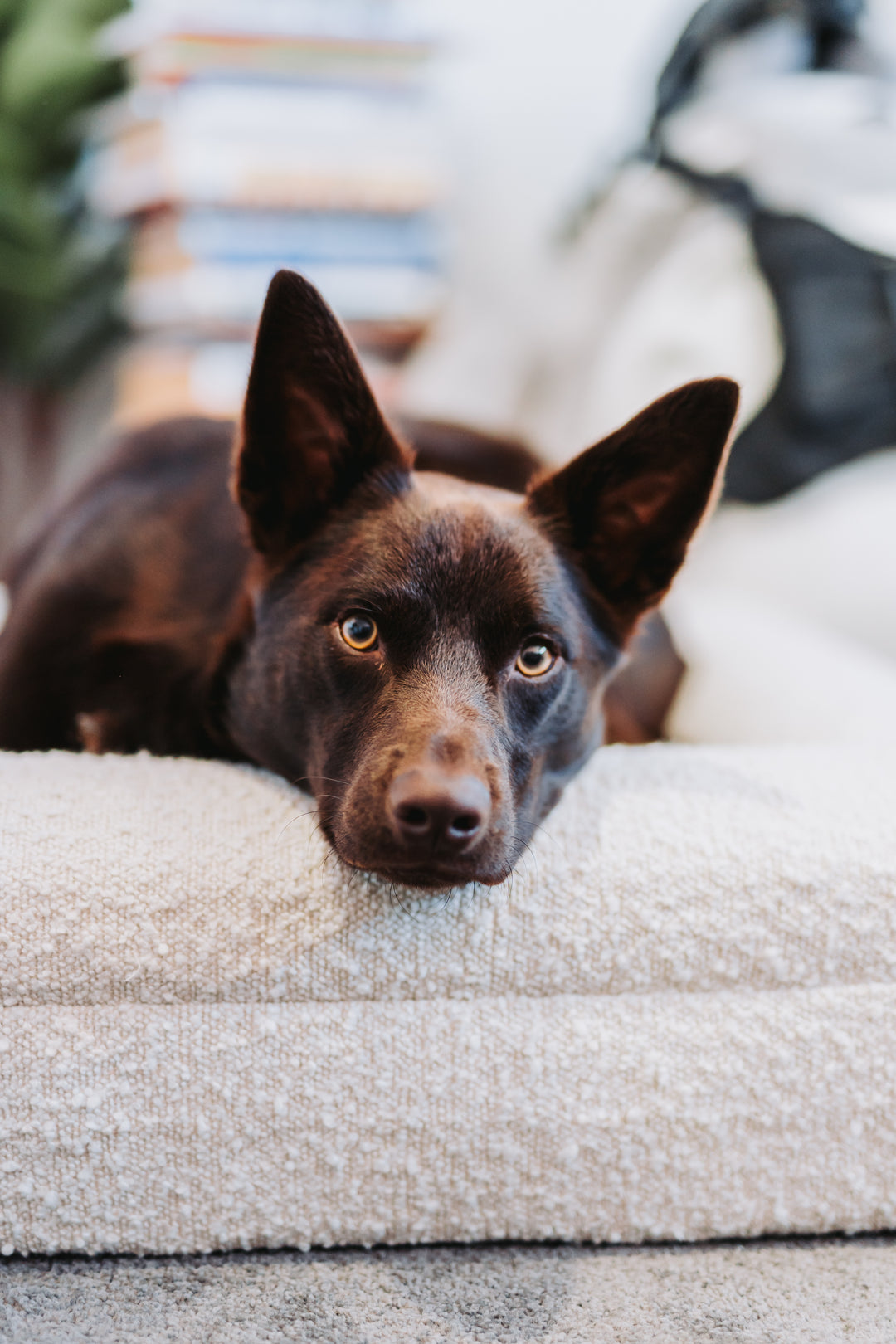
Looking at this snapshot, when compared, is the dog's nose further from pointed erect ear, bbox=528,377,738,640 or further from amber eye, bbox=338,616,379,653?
pointed erect ear, bbox=528,377,738,640

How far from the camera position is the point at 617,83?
3.26m

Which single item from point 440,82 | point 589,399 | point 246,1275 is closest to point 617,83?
point 440,82

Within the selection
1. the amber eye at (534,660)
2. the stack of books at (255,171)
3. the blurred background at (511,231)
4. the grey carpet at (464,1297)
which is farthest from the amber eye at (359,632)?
the stack of books at (255,171)

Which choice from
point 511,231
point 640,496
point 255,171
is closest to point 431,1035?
point 640,496

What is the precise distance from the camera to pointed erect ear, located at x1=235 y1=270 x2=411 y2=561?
1193 millimetres

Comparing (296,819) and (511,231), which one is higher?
(511,231)

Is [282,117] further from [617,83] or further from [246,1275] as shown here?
[246,1275]

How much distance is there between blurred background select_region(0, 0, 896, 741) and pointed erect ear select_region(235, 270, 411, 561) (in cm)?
85

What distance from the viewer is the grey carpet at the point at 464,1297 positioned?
95 centimetres

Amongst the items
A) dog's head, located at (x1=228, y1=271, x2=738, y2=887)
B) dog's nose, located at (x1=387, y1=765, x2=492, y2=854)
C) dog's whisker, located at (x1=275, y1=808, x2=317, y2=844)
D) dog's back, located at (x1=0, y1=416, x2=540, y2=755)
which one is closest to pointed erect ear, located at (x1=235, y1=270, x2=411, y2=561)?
dog's head, located at (x1=228, y1=271, x2=738, y2=887)

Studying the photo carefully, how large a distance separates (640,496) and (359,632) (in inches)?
16.8

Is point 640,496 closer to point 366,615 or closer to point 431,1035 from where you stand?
point 366,615

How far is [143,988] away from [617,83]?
324 centimetres

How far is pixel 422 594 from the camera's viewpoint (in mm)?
1126
